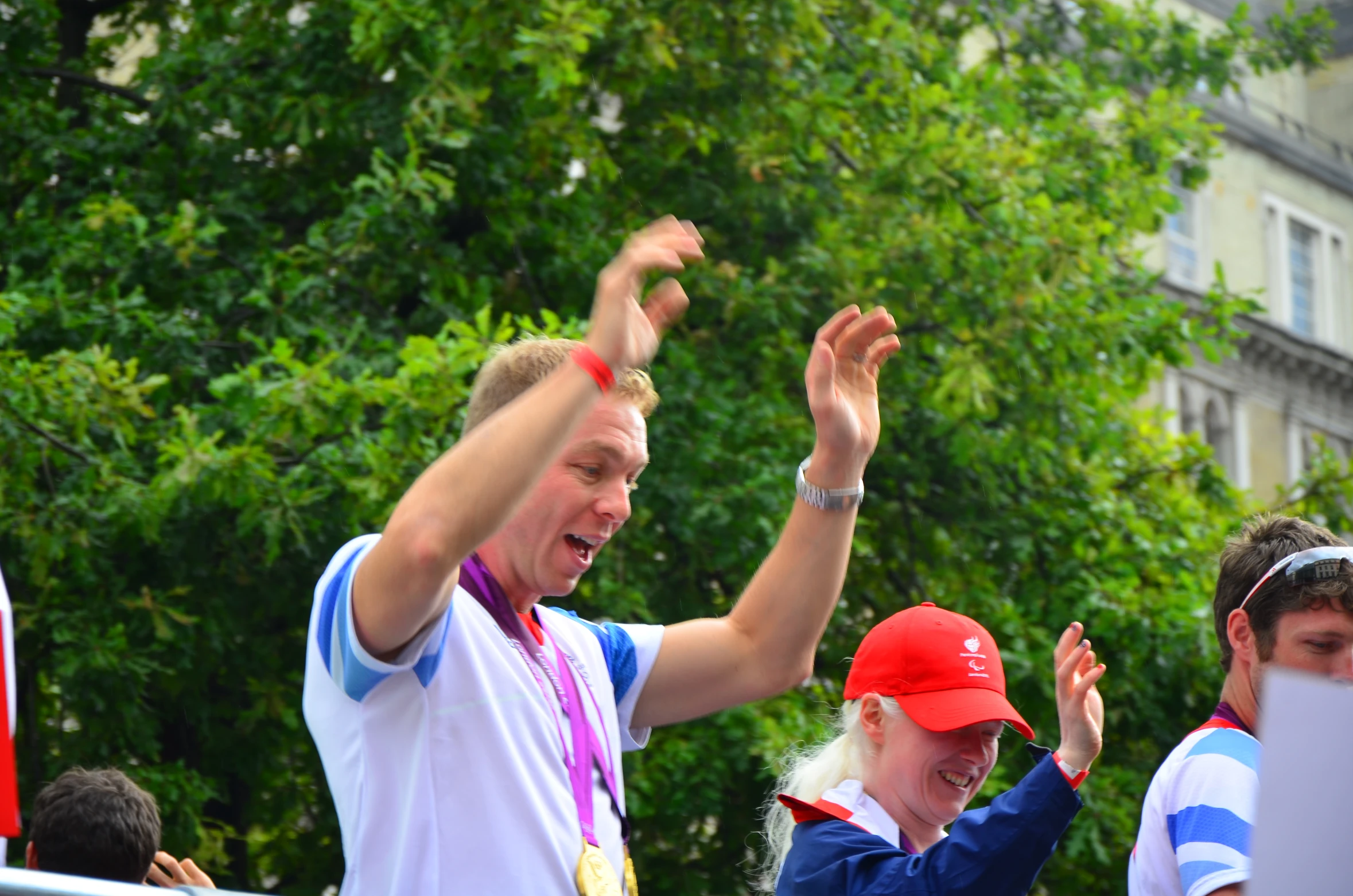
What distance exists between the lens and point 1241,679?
11.1 ft

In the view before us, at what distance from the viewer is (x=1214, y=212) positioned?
32531 millimetres

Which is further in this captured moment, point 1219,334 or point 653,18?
point 1219,334

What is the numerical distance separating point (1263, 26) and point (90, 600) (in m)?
9.14

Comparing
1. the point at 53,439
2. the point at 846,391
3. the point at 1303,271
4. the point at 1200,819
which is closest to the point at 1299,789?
the point at 1200,819

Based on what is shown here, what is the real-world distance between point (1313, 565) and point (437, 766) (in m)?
1.75

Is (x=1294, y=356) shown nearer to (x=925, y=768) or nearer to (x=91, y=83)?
(x=91, y=83)

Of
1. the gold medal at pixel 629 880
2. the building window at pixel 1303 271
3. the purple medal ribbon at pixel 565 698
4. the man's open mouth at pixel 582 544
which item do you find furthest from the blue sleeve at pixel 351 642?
the building window at pixel 1303 271

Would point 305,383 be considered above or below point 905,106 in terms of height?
below

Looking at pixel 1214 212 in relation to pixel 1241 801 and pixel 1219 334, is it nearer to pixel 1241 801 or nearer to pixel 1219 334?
pixel 1219 334

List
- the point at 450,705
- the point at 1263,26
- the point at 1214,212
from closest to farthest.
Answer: the point at 450,705, the point at 1263,26, the point at 1214,212

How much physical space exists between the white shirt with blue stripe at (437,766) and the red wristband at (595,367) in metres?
0.41

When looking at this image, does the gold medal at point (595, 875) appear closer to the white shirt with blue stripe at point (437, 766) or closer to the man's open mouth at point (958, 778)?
the white shirt with blue stripe at point (437, 766)

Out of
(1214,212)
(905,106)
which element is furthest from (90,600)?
(1214,212)

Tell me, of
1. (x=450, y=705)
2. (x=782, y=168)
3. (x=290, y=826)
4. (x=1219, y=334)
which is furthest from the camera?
(x=1219, y=334)
